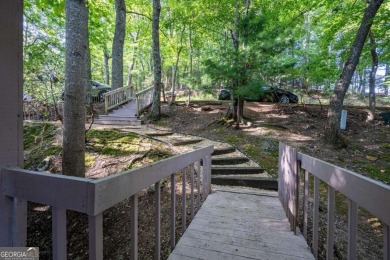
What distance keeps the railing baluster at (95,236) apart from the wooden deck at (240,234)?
1.20 m

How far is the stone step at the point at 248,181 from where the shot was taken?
4.24 metres

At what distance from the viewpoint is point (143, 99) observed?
10.9 meters

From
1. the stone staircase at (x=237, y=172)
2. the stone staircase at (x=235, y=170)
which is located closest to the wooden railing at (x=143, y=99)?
the stone staircase at (x=235, y=170)

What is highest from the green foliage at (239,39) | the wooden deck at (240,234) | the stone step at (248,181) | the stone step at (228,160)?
the green foliage at (239,39)

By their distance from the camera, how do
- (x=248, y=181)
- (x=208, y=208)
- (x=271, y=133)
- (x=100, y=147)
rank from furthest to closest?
(x=271, y=133) → (x=100, y=147) → (x=248, y=181) → (x=208, y=208)

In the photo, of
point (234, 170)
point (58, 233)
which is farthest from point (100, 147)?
point (58, 233)

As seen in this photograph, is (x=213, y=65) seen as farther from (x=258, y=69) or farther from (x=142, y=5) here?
(x=142, y=5)

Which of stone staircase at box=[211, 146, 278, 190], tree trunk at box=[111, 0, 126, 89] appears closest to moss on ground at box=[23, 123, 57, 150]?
stone staircase at box=[211, 146, 278, 190]

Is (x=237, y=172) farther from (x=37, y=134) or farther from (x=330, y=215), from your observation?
(x=37, y=134)

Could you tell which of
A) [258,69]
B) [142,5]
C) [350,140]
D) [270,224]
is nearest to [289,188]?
[270,224]

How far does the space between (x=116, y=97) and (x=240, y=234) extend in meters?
9.46

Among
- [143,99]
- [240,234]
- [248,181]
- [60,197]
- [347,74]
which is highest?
[347,74]

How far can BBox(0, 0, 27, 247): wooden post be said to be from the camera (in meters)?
1.03

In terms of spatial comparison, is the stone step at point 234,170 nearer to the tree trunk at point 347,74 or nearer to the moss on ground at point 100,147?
the moss on ground at point 100,147
